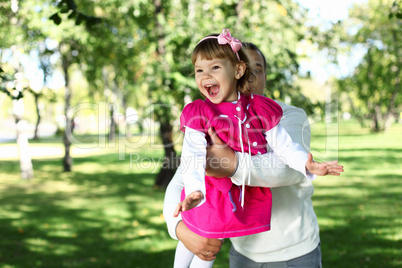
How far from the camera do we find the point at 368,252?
5.93m

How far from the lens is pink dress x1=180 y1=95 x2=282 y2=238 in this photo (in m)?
1.89

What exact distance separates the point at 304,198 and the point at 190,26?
6.23m

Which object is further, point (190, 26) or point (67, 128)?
point (67, 128)

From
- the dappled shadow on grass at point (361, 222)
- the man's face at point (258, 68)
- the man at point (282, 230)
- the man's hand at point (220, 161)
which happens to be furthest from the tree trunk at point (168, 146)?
the man's hand at point (220, 161)

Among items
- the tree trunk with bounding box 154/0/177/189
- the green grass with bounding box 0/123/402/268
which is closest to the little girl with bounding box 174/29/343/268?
the green grass with bounding box 0/123/402/268

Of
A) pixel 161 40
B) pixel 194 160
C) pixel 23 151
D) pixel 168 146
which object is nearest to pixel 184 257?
pixel 194 160

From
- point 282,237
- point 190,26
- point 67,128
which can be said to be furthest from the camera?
point 67,128

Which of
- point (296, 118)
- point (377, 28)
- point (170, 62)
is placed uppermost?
point (377, 28)

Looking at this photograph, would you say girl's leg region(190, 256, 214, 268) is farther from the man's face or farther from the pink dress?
the man's face

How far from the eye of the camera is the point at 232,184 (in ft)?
6.36

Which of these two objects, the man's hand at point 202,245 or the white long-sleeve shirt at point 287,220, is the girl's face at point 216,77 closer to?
the white long-sleeve shirt at point 287,220

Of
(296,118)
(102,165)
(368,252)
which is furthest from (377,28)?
(296,118)

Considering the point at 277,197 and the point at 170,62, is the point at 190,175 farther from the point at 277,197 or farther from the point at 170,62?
the point at 170,62

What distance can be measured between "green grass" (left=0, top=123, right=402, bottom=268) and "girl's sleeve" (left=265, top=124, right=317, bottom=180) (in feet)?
11.2
